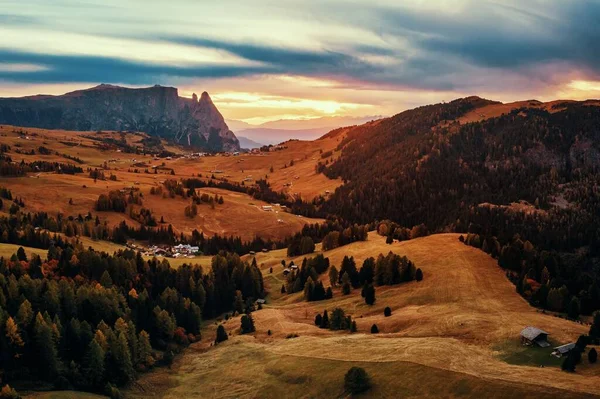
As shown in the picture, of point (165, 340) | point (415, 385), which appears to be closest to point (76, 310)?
point (165, 340)

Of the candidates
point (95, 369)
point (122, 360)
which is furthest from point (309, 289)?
point (95, 369)

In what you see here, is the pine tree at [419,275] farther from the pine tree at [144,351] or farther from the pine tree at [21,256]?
the pine tree at [21,256]

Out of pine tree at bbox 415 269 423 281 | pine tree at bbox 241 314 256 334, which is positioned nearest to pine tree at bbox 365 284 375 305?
pine tree at bbox 415 269 423 281

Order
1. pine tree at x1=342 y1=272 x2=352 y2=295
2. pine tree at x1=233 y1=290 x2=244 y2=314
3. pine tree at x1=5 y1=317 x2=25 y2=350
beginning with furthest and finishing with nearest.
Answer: pine tree at x1=233 y1=290 x2=244 y2=314
pine tree at x1=342 y1=272 x2=352 y2=295
pine tree at x1=5 y1=317 x2=25 y2=350

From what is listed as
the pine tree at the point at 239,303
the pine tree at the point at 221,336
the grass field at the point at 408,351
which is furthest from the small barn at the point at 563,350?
the pine tree at the point at 239,303

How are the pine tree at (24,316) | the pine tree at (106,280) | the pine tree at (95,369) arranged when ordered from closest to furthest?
the pine tree at (95,369) → the pine tree at (24,316) → the pine tree at (106,280)

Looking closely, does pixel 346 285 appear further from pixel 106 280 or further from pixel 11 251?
pixel 11 251

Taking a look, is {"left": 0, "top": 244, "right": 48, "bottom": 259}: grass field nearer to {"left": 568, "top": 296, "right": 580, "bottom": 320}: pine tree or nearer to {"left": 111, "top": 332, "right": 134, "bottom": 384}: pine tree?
{"left": 111, "top": 332, "right": 134, "bottom": 384}: pine tree
